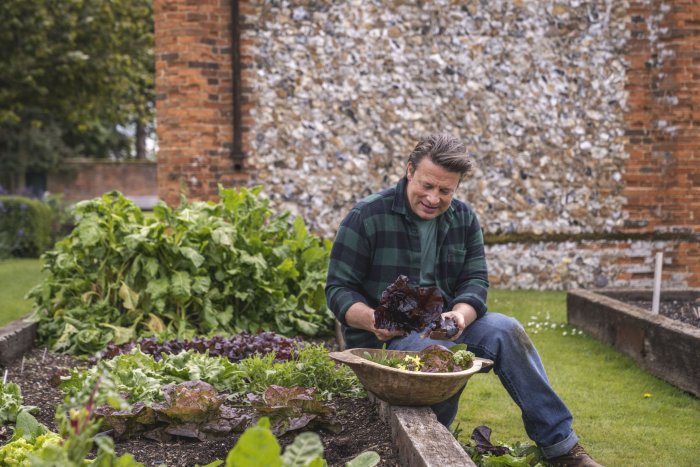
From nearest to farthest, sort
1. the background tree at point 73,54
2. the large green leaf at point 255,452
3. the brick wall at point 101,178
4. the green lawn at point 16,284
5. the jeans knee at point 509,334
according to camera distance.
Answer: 1. the large green leaf at point 255,452
2. the jeans knee at point 509,334
3. the green lawn at point 16,284
4. the background tree at point 73,54
5. the brick wall at point 101,178

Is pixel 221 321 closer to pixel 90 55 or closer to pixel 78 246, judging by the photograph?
pixel 78 246

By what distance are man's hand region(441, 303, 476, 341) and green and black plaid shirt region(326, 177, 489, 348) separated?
6cm

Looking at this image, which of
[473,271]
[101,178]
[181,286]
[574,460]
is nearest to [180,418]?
[473,271]

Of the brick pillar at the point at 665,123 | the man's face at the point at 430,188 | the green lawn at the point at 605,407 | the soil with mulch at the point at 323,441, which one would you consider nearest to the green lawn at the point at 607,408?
the green lawn at the point at 605,407

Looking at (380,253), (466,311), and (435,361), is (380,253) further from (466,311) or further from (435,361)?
(435,361)

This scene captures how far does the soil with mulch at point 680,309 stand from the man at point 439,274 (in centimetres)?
300

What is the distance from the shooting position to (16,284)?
10297 millimetres

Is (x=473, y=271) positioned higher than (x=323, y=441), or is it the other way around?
(x=473, y=271)

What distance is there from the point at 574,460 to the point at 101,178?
101 feet

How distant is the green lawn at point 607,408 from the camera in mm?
4064

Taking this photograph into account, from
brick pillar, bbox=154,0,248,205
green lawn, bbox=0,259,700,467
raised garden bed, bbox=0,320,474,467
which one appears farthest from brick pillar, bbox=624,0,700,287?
raised garden bed, bbox=0,320,474,467

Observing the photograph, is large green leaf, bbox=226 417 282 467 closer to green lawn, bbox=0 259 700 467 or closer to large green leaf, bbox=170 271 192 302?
green lawn, bbox=0 259 700 467

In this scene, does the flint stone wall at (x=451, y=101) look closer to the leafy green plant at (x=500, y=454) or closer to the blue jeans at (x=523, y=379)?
the blue jeans at (x=523, y=379)

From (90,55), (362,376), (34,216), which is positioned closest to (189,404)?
(362,376)
